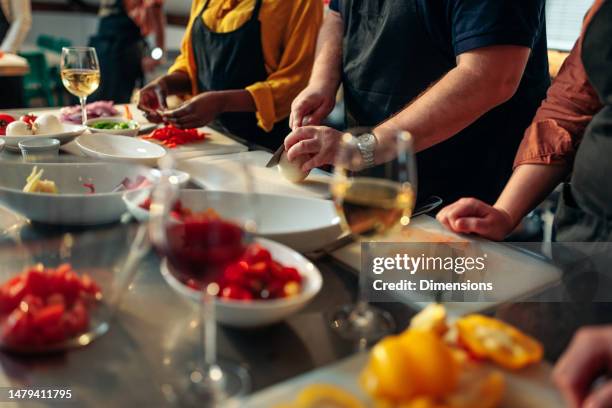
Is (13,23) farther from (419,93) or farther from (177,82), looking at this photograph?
(419,93)

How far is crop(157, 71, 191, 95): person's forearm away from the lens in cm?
210

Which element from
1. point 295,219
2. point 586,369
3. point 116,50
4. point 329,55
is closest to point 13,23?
point 116,50

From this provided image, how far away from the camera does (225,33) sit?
1986 millimetres

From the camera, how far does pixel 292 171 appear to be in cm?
129

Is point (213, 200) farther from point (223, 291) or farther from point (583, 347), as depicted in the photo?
point (583, 347)

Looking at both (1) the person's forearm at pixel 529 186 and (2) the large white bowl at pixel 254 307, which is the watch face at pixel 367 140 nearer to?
(2) the large white bowl at pixel 254 307

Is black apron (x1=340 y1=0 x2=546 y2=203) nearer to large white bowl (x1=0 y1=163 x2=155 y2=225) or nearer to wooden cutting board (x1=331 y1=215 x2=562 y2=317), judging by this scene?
wooden cutting board (x1=331 y1=215 x2=562 y2=317)

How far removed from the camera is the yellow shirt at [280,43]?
1.91 meters

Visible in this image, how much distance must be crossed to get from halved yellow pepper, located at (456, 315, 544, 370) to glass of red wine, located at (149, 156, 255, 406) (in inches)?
9.4

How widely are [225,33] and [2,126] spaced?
80 centimetres

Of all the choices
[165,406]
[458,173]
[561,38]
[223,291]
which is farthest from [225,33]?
[561,38]

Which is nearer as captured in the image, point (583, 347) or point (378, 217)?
point (583, 347)

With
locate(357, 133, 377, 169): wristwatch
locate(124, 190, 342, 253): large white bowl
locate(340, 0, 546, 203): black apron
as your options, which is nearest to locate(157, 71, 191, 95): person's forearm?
locate(340, 0, 546, 203): black apron

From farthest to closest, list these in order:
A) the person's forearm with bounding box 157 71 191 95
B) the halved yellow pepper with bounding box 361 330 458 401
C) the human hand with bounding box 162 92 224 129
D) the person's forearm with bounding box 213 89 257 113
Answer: the person's forearm with bounding box 157 71 191 95 < the person's forearm with bounding box 213 89 257 113 < the human hand with bounding box 162 92 224 129 < the halved yellow pepper with bounding box 361 330 458 401
